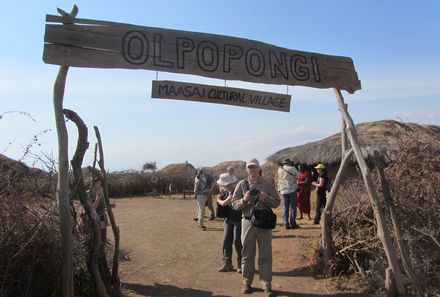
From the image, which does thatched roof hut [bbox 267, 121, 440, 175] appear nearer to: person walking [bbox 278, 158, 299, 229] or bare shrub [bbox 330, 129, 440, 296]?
person walking [bbox 278, 158, 299, 229]

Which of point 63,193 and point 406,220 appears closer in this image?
point 63,193

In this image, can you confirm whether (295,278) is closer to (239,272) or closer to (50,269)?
(239,272)

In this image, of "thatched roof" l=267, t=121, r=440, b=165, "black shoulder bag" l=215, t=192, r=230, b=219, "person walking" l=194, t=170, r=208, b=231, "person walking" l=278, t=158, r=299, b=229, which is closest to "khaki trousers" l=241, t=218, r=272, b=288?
"black shoulder bag" l=215, t=192, r=230, b=219

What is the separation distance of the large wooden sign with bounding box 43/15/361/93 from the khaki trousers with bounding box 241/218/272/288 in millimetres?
2211

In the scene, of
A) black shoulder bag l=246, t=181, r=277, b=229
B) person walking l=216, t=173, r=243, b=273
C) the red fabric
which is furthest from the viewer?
the red fabric

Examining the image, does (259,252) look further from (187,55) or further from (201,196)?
(201,196)

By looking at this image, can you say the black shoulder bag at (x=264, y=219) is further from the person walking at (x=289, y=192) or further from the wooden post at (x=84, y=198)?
the person walking at (x=289, y=192)

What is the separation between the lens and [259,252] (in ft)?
21.6

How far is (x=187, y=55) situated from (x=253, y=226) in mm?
2589

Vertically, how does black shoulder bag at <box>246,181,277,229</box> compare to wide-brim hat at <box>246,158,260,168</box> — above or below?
below

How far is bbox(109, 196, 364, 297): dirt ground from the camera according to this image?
6957 millimetres

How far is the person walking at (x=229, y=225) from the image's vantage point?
7668 millimetres

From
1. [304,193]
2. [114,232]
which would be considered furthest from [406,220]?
[304,193]

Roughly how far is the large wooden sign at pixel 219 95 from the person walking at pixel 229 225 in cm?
152
